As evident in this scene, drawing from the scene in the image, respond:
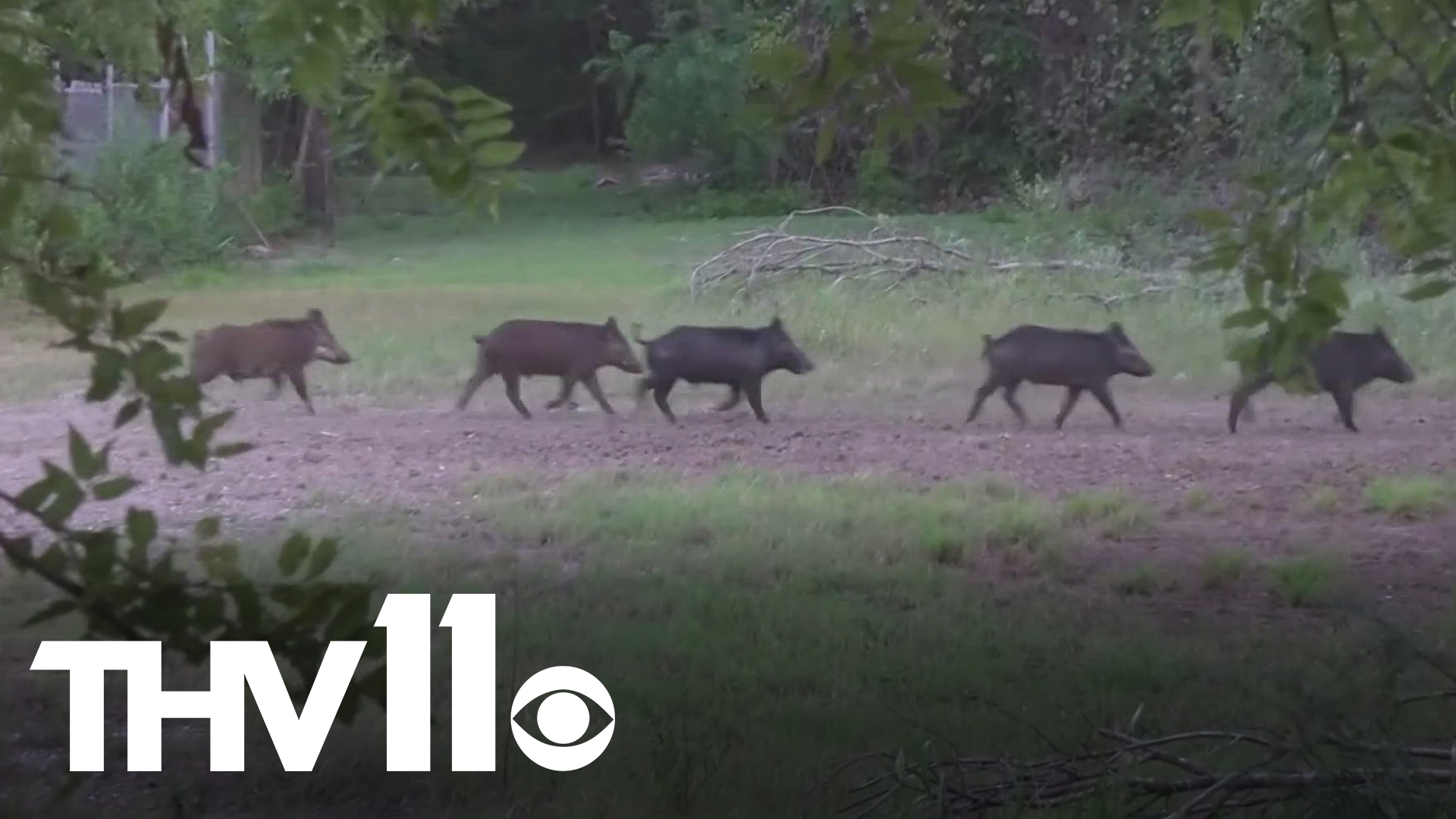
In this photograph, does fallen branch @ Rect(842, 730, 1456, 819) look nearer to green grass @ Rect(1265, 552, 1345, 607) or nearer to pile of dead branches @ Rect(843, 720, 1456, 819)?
pile of dead branches @ Rect(843, 720, 1456, 819)

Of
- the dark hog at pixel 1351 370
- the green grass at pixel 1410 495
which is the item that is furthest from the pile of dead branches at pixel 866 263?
the green grass at pixel 1410 495

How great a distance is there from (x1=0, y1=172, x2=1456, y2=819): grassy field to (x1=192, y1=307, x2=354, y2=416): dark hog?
64 mm

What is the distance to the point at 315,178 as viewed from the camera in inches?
217

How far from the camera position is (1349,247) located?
16.7 feet

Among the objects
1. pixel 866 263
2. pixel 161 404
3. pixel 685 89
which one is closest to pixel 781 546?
pixel 685 89

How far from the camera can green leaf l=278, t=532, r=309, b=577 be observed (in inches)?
74.8

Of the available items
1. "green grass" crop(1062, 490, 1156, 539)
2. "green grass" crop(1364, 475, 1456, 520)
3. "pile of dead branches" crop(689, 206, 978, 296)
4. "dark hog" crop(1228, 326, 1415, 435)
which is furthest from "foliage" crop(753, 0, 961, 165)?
"pile of dead branches" crop(689, 206, 978, 296)

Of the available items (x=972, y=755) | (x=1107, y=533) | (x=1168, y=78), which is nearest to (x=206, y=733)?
(x=972, y=755)

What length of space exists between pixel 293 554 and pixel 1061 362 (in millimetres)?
4683

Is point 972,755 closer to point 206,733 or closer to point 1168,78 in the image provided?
point 206,733

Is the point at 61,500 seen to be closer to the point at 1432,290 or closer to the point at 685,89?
the point at 1432,290

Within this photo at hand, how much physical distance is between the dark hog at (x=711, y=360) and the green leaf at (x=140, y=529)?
444 centimetres

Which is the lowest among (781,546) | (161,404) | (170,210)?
(781,546)

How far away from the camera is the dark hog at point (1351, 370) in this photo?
19.0 ft
